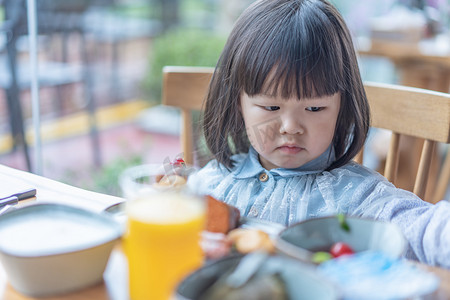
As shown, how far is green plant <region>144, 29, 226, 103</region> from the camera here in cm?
288

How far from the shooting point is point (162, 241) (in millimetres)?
475

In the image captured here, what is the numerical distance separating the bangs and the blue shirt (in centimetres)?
16

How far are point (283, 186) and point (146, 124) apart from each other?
8.57ft

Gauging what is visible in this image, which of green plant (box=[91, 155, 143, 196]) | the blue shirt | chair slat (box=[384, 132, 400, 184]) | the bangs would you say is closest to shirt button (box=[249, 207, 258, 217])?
the blue shirt

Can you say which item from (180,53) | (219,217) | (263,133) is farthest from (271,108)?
(180,53)

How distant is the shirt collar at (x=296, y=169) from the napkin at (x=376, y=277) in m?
0.46

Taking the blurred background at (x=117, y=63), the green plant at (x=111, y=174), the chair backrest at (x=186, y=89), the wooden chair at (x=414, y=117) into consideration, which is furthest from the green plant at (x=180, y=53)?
the wooden chair at (x=414, y=117)

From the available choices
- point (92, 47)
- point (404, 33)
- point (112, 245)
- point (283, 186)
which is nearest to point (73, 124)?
point (92, 47)

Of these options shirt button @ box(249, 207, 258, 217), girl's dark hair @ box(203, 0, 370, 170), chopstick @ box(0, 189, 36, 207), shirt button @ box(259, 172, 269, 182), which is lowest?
shirt button @ box(249, 207, 258, 217)

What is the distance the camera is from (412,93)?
1.00m

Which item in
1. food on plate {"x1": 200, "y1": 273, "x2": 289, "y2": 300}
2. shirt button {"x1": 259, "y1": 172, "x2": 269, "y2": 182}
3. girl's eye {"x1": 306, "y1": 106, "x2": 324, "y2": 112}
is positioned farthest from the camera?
shirt button {"x1": 259, "y1": 172, "x2": 269, "y2": 182}

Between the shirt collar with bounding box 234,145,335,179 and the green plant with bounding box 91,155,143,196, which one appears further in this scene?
the green plant with bounding box 91,155,143,196

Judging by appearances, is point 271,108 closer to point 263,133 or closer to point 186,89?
point 263,133

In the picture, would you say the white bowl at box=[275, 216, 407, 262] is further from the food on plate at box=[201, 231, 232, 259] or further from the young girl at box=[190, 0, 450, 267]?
the young girl at box=[190, 0, 450, 267]
